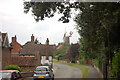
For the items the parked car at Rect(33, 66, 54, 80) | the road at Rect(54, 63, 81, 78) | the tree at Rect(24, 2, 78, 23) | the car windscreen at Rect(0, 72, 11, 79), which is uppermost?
the tree at Rect(24, 2, 78, 23)

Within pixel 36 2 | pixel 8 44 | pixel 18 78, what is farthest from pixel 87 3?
pixel 8 44

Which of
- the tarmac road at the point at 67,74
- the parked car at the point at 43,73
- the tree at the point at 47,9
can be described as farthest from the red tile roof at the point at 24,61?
the tree at the point at 47,9

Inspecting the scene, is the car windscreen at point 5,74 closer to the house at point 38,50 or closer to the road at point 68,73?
the road at point 68,73

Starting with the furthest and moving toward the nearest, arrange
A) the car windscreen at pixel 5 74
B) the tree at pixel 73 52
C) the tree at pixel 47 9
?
the tree at pixel 73 52 < the tree at pixel 47 9 < the car windscreen at pixel 5 74

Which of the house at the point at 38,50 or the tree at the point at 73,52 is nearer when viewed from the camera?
the house at the point at 38,50

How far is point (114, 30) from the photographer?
16750 mm

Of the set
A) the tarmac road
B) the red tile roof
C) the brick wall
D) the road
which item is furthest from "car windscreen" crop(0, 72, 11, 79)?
the brick wall

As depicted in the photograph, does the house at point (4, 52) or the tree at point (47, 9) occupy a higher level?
the tree at point (47, 9)

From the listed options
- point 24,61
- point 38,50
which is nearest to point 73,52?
point 38,50

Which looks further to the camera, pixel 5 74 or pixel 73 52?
pixel 73 52

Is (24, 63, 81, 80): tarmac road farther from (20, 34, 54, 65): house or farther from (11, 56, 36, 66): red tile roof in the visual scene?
(20, 34, 54, 65): house

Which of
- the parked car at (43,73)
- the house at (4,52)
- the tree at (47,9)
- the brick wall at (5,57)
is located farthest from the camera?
the brick wall at (5,57)

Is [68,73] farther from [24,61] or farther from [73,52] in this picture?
[73,52]

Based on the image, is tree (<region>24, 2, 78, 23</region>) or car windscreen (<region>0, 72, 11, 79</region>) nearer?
car windscreen (<region>0, 72, 11, 79</region>)
